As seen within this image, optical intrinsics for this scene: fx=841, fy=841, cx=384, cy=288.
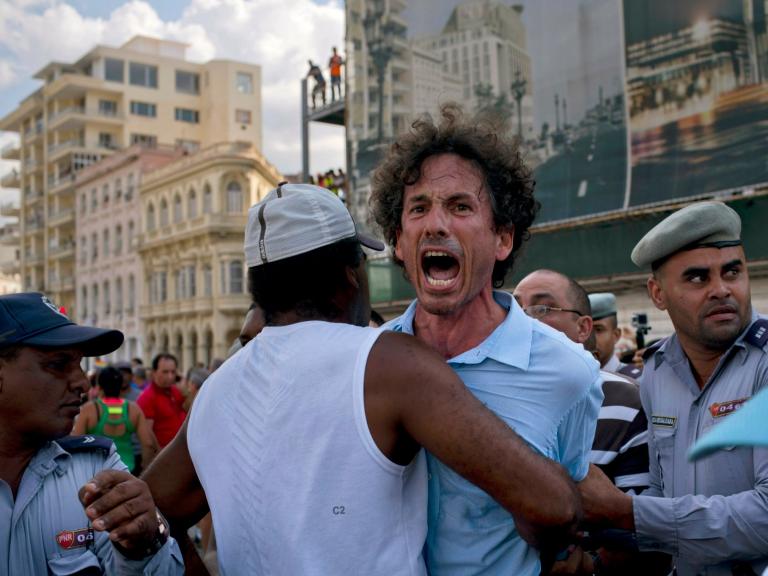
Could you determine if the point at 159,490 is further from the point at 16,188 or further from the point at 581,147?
Answer: the point at 16,188

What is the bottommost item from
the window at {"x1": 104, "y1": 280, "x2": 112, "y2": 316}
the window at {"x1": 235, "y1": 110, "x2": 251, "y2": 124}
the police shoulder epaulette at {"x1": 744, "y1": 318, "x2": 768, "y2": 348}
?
the police shoulder epaulette at {"x1": 744, "y1": 318, "x2": 768, "y2": 348}

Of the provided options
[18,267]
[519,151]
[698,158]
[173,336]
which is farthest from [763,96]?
[18,267]

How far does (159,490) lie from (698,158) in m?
18.8

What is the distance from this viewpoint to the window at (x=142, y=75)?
192 ft

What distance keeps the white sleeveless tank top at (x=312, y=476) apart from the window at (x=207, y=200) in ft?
139

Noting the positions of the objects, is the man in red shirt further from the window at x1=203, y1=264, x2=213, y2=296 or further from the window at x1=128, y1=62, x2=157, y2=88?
the window at x1=128, y1=62, x2=157, y2=88

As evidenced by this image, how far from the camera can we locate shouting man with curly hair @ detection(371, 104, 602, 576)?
202cm

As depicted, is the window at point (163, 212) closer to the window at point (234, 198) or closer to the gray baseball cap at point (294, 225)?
the window at point (234, 198)

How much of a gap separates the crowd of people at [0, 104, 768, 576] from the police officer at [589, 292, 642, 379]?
2.04m

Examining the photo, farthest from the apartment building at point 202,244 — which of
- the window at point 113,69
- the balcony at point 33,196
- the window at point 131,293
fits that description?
the balcony at point 33,196

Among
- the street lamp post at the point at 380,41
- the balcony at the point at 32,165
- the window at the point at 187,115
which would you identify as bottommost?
the street lamp post at the point at 380,41

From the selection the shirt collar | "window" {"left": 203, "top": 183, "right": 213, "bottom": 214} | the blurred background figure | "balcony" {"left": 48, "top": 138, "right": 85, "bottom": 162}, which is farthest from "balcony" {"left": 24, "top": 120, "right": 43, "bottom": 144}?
the shirt collar

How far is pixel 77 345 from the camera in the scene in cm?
258

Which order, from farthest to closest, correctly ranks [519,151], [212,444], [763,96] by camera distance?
1. [763,96]
2. [519,151]
3. [212,444]
